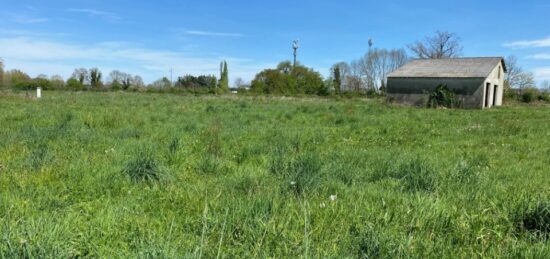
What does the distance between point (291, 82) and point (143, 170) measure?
2476 inches

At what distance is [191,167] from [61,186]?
1954 mm

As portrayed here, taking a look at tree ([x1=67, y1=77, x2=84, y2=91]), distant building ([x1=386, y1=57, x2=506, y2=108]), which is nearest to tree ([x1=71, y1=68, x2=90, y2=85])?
tree ([x1=67, y1=77, x2=84, y2=91])

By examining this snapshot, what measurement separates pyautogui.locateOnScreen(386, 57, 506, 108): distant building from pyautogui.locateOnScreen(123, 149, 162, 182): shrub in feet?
105

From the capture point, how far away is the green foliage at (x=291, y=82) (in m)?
65.3

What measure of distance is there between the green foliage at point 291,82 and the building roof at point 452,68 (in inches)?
1062

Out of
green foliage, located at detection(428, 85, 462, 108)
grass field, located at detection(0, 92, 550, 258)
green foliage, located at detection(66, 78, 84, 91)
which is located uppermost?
green foliage, located at detection(66, 78, 84, 91)

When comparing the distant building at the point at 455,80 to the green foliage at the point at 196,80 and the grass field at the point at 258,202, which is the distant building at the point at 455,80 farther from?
the green foliage at the point at 196,80

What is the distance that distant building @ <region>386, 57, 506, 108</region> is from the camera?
32062 millimetres

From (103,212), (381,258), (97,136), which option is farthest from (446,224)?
(97,136)

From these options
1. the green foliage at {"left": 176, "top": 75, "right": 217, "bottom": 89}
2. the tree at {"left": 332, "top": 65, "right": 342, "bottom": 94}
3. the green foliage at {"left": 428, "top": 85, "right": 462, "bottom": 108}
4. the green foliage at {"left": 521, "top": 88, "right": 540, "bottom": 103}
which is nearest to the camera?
the green foliage at {"left": 428, "top": 85, "right": 462, "bottom": 108}

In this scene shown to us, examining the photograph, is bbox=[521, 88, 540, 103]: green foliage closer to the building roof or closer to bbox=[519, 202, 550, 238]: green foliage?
the building roof

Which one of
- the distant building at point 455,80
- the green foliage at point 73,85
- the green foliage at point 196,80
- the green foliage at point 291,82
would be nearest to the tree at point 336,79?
the green foliage at point 291,82

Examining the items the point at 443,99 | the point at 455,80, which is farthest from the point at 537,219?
the point at 455,80

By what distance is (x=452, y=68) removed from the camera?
34531mm
